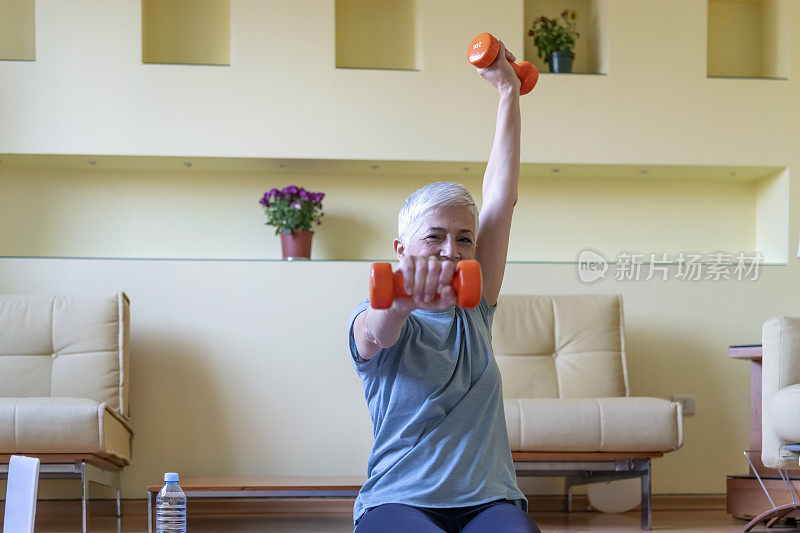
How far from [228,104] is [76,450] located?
1.94 meters

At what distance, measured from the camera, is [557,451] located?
3914 millimetres

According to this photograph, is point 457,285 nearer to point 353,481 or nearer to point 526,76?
point 526,76

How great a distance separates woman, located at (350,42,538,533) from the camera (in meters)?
1.43

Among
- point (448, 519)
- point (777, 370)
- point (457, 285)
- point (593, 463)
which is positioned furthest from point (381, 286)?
point (593, 463)

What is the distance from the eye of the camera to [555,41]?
5109mm

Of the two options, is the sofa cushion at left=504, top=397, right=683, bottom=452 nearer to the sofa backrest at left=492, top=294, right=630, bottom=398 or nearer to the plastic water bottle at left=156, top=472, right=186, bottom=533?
the sofa backrest at left=492, top=294, right=630, bottom=398

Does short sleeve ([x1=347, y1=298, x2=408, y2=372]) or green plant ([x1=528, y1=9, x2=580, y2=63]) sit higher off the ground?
green plant ([x1=528, y1=9, x2=580, y2=63])

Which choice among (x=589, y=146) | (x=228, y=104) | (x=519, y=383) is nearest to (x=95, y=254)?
(x=228, y=104)

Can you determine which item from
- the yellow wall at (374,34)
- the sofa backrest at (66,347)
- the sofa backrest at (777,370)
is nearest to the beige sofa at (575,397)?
the sofa backrest at (777,370)

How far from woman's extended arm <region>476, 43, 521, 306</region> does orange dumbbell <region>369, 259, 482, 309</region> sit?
19.3 inches

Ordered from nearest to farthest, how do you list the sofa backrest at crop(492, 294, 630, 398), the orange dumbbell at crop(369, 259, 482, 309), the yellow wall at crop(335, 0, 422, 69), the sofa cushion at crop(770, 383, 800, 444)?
the orange dumbbell at crop(369, 259, 482, 309), the sofa cushion at crop(770, 383, 800, 444), the sofa backrest at crop(492, 294, 630, 398), the yellow wall at crop(335, 0, 422, 69)

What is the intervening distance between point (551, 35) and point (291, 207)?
167 cm

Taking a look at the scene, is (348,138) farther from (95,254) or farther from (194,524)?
(194,524)

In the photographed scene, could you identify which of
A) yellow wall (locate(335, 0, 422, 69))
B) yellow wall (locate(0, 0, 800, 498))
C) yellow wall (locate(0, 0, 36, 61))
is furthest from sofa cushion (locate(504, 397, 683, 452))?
yellow wall (locate(0, 0, 36, 61))
